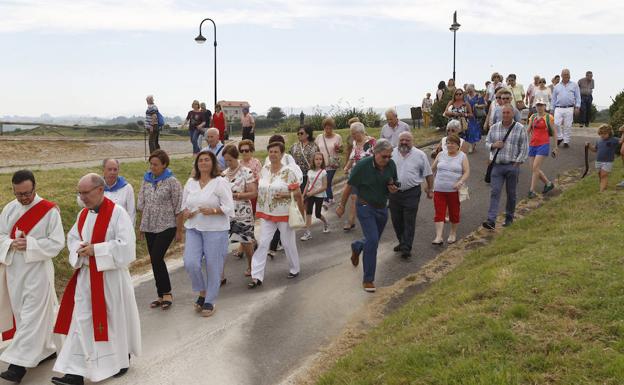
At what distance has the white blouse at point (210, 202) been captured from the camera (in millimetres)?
6980

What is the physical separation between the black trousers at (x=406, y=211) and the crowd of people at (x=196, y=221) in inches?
0.7

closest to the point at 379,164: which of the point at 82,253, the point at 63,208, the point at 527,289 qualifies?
the point at 527,289

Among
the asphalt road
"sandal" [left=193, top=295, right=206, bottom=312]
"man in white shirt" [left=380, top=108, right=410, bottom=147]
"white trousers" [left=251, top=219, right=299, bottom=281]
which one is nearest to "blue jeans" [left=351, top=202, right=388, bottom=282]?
the asphalt road

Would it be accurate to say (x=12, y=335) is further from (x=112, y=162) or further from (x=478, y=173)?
(x=478, y=173)

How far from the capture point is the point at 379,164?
748 centimetres

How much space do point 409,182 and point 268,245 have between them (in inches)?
88.7

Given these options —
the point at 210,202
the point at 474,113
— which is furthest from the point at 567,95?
the point at 210,202

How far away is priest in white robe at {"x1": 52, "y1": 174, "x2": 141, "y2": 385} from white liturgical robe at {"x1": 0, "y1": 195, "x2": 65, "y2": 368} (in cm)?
36

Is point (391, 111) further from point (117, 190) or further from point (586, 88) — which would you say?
point (586, 88)

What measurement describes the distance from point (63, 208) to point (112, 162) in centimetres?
424

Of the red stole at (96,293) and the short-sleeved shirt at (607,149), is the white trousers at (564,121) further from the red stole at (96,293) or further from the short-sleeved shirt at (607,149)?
the red stole at (96,293)

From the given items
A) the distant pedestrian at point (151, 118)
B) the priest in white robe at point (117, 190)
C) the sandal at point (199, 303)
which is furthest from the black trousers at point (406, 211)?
the distant pedestrian at point (151, 118)

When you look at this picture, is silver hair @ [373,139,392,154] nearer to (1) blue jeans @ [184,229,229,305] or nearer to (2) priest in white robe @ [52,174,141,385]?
(1) blue jeans @ [184,229,229,305]

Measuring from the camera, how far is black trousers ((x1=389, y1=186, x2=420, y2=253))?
8773mm
